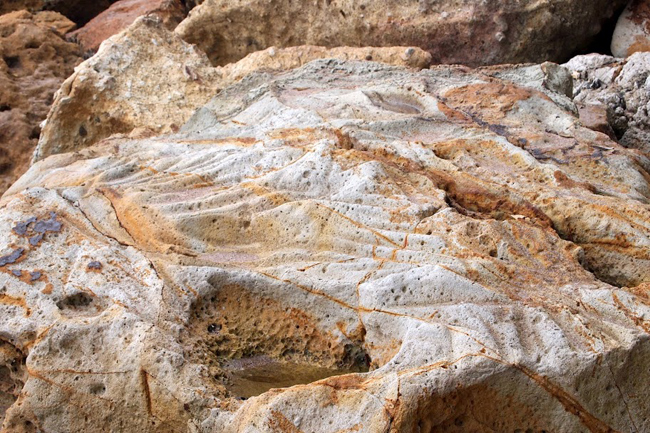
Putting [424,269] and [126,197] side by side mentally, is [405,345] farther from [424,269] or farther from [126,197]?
[126,197]

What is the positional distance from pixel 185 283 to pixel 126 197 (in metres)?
0.82

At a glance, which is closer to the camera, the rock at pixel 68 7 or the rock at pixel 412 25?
the rock at pixel 412 25

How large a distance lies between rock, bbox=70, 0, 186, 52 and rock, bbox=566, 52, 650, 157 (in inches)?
144

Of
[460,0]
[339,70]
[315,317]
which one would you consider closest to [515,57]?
[460,0]

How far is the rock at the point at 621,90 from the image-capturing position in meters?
6.40

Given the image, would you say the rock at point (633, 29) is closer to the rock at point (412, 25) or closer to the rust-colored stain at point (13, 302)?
the rock at point (412, 25)

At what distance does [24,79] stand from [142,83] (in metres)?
1.70

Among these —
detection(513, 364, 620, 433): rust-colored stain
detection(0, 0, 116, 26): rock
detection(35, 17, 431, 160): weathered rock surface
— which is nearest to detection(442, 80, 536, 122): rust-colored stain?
detection(35, 17, 431, 160): weathered rock surface

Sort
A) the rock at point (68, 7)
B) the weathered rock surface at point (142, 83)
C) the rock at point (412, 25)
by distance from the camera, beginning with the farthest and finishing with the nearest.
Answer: the rock at point (68, 7) < the rock at point (412, 25) < the weathered rock surface at point (142, 83)

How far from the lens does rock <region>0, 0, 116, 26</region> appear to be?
29.8ft

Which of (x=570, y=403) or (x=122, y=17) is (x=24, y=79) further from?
(x=570, y=403)

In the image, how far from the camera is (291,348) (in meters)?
3.60

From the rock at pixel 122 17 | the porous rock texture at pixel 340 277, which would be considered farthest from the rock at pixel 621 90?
the rock at pixel 122 17

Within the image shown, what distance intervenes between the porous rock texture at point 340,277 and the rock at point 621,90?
1.61 metres
